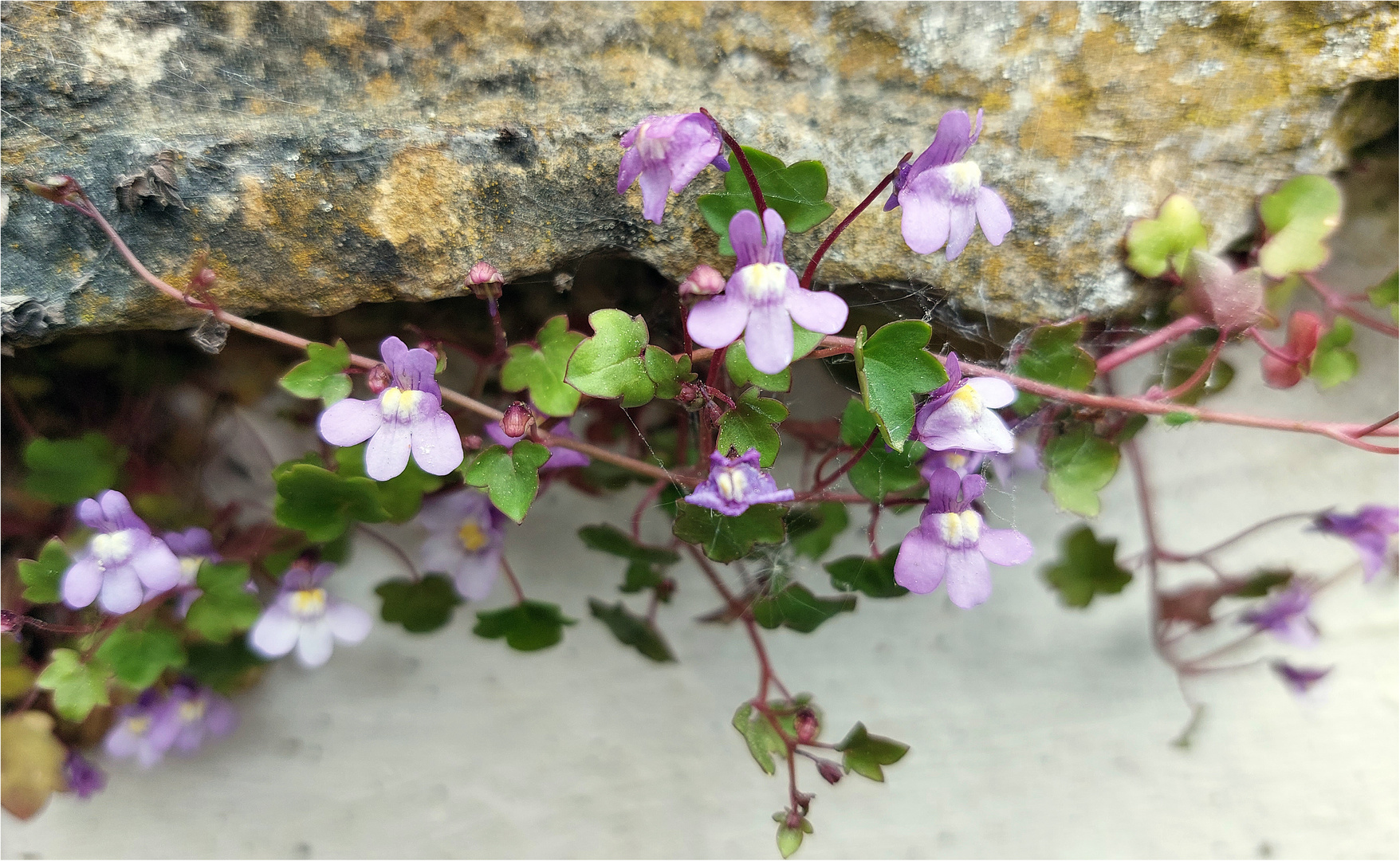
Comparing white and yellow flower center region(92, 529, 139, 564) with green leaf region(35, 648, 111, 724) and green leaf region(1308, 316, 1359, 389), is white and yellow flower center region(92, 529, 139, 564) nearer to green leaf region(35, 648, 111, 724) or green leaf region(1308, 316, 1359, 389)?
green leaf region(35, 648, 111, 724)

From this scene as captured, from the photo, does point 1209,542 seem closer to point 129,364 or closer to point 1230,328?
point 1230,328

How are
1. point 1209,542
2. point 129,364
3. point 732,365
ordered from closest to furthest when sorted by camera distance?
point 732,365 → point 129,364 → point 1209,542

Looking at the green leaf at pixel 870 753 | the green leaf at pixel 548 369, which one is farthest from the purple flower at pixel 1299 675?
the green leaf at pixel 548 369

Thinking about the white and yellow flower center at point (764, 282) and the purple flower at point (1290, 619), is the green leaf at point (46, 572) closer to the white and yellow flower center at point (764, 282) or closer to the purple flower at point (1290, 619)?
the white and yellow flower center at point (764, 282)

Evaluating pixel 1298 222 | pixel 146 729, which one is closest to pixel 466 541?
pixel 146 729

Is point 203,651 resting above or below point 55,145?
below

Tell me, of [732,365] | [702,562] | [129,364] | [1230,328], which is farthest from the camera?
[702,562]

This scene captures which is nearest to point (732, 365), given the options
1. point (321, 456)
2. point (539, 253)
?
point (539, 253)
